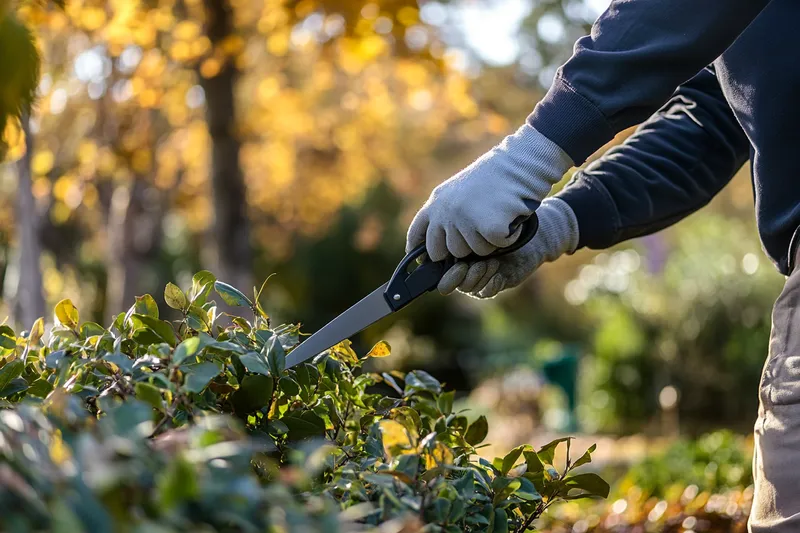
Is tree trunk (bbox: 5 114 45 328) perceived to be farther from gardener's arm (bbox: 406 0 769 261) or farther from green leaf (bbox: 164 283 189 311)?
gardener's arm (bbox: 406 0 769 261)

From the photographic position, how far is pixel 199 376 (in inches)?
42.2

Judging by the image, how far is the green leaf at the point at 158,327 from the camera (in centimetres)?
123

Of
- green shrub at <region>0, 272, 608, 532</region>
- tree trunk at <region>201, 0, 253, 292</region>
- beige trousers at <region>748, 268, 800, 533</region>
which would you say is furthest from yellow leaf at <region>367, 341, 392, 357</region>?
tree trunk at <region>201, 0, 253, 292</region>

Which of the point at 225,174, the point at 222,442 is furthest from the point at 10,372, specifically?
the point at 225,174

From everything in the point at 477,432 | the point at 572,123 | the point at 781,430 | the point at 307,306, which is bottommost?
the point at 307,306

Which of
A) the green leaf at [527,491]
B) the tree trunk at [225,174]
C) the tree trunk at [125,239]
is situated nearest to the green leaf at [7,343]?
the green leaf at [527,491]

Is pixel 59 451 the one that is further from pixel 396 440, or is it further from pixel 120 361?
pixel 396 440

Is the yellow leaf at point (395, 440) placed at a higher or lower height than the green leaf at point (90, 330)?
lower

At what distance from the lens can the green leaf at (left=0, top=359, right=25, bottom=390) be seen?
1.26 m

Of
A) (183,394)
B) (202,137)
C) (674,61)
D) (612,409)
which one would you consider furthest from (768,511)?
(202,137)

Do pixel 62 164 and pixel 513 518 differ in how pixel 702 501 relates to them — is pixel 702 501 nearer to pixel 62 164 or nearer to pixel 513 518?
pixel 513 518

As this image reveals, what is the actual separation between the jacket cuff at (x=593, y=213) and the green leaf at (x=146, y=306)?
0.96 metres

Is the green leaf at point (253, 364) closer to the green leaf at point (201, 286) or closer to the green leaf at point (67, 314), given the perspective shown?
the green leaf at point (201, 286)

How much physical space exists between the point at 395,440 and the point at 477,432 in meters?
0.40
